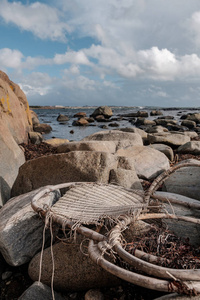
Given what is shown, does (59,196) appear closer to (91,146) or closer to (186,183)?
(91,146)

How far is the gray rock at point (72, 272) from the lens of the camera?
82.4 inches

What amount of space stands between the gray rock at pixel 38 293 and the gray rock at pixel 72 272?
3.8 inches

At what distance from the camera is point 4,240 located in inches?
94.7

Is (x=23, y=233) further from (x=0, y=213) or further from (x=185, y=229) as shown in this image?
(x=185, y=229)

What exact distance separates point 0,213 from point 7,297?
1.03 meters

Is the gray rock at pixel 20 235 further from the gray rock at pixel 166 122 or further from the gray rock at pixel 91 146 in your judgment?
the gray rock at pixel 166 122

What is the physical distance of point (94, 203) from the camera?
288 cm

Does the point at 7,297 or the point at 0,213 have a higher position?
the point at 0,213

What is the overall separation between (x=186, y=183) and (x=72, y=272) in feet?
7.65

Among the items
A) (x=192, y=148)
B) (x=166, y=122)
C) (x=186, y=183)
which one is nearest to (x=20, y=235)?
(x=186, y=183)

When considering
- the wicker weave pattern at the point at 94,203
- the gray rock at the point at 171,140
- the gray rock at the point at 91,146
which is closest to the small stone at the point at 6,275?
the wicker weave pattern at the point at 94,203

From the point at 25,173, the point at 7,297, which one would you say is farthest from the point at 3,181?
the point at 7,297

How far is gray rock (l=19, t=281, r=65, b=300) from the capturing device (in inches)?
78.8

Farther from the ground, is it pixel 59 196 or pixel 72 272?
pixel 59 196
